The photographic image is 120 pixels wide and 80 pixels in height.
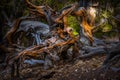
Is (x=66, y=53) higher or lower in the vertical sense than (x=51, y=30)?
lower

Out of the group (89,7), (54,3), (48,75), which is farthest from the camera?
(54,3)

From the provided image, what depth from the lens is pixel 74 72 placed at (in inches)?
336

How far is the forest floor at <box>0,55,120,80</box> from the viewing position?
24.0ft

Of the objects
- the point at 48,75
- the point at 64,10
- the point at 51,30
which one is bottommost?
the point at 48,75

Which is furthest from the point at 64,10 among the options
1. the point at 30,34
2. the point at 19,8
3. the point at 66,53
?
the point at 19,8

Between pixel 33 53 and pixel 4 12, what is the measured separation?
5898 mm

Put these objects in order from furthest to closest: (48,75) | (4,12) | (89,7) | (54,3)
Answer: (54,3) → (4,12) → (89,7) → (48,75)

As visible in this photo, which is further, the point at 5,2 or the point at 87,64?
the point at 5,2

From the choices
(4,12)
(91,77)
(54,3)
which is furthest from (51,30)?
(54,3)

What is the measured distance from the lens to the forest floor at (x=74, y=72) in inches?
288

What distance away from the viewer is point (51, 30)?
9750 millimetres

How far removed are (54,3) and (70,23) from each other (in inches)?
93.1

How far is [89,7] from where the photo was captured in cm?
1209

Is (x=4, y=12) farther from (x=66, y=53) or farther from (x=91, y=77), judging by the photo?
(x=91, y=77)
